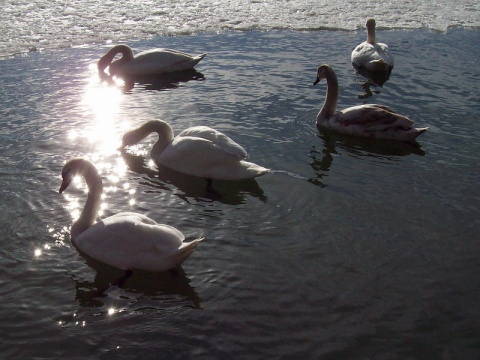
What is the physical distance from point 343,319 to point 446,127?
5.35 m

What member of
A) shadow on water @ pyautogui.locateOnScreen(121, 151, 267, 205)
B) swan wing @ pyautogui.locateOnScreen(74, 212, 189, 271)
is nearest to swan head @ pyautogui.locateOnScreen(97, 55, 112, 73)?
shadow on water @ pyautogui.locateOnScreen(121, 151, 267, 205)

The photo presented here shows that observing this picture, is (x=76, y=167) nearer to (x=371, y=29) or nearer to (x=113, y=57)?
(x=113, y=57)

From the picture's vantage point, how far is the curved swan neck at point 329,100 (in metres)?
10.3

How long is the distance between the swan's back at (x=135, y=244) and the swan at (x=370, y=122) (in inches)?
177

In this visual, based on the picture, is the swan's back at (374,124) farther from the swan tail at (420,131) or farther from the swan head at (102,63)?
the swan head at (102,63)

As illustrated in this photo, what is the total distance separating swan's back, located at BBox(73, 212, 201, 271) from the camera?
5.99 metres

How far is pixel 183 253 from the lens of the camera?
596cm

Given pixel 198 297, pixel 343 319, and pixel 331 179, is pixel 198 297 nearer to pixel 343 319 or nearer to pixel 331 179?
pixel 343 319

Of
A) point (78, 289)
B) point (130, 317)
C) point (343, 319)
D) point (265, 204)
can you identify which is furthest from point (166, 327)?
point (265, 204)

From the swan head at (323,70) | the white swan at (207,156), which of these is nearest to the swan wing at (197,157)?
the white swan at (207,156)

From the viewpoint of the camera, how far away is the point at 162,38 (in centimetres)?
1600

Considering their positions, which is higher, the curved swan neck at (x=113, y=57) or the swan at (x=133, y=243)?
the curved swan neck at (x=113, y=57)

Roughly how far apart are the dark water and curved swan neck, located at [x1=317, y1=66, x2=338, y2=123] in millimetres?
235

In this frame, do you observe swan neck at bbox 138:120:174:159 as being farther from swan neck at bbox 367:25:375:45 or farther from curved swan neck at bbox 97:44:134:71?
swan neck at bbox 367:25:375:45
